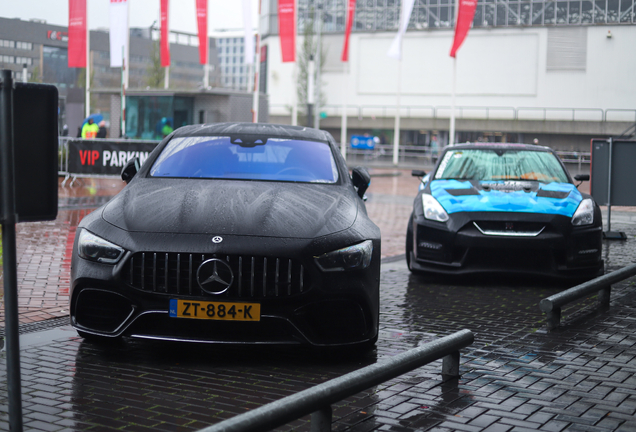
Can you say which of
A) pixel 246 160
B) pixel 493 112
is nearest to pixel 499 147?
pixel 246 160

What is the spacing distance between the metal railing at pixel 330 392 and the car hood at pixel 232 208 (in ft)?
3.37

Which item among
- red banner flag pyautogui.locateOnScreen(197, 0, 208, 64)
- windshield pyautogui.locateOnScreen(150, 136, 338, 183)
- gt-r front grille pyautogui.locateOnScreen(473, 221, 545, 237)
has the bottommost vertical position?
gt-r front grille pyautogui.locateOnScreen(473, 221, 545, 237)

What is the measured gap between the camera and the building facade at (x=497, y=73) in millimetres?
55438

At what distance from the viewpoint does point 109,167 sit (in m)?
18.2

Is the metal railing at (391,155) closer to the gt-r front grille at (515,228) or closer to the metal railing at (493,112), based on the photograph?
the metal railing at (493,112)

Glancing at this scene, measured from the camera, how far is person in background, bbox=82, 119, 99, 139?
24125 mm

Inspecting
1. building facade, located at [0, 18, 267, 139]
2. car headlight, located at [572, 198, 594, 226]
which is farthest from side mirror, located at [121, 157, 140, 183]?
building facade, located at [0, 18, 267, 139]

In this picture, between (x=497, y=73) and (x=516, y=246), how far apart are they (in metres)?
52.3

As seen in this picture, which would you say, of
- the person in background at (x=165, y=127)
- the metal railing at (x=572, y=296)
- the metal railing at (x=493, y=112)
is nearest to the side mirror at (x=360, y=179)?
the metal railing at (x=572, y=296)

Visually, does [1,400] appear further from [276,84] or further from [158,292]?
[276,84]

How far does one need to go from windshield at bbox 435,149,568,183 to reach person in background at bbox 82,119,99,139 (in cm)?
1633

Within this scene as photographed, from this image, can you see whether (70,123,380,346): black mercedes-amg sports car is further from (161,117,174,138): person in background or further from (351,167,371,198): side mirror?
(161,117,174,138): person in background

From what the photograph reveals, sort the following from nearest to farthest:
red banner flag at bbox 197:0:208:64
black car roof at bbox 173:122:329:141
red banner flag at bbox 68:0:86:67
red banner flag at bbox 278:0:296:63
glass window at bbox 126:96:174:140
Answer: black car roof at bbox 173:122:329:141
red banner flag at bbox 68:0:86:67
glass window at bbox 126:96:174:140
red banner flag at bbox 278:0:296:63
red banner flag at bbox 197:0:208:64

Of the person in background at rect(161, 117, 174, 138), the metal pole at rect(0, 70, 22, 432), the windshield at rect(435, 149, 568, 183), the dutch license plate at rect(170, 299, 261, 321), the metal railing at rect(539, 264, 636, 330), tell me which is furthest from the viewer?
the person in background at rect(161, 117, 174, 138)
